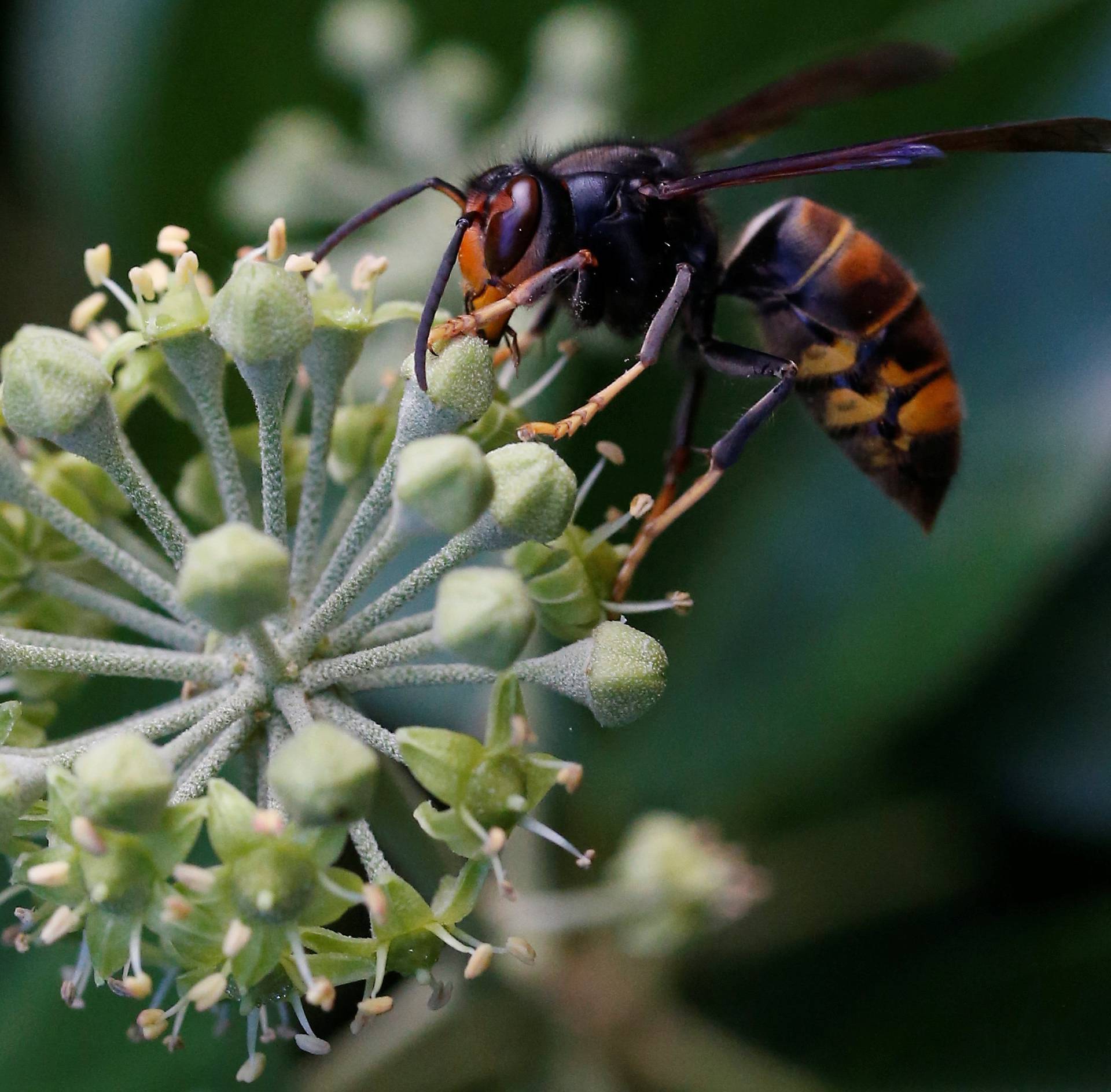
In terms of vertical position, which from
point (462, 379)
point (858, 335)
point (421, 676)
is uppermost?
point (858, 335)

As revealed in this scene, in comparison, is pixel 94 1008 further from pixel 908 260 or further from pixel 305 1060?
pixel 908 260

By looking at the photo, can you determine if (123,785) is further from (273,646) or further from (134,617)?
(134,617)

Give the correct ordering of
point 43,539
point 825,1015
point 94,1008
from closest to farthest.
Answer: point 43,539, point 94,1008, point 825,1015

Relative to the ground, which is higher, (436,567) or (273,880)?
(436,567)

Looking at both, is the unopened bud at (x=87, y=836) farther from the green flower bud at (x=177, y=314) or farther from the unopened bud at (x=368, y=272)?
the unopened bud at (x=368, y=272)

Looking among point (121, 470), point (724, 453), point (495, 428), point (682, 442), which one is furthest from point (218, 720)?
point (682, 442)

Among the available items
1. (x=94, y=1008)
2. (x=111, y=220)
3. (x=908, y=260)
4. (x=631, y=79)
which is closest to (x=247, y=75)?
(x=111, y=220)
